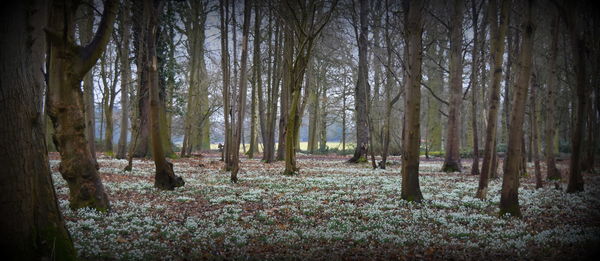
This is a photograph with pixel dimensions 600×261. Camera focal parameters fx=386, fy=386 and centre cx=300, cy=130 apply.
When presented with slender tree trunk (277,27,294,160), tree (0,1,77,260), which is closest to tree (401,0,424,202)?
slender tree trunk (277,27,294,160)

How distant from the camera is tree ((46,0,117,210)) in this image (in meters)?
8.30

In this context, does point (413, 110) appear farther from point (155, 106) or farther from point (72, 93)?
point (72, 93)

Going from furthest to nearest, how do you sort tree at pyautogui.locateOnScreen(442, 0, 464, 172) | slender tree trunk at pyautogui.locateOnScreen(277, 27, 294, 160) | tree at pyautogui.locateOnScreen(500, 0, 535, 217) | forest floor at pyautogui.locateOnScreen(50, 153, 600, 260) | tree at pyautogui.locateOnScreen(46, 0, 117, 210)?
tree at pyautogui.locateOnScreen(442, 0, 464, 172) < slender tree trunk at pyautogui.locateOnScreen(277, 27, 294, 160) < tree at pyautogui.locateOnScreen(500, 0, 535, 217) < tree at pyautogui.locateOnScreen(46, 0, 117, 210) < forest floor at pyautogui.locateOnScreen(50, 153, 600, 260)

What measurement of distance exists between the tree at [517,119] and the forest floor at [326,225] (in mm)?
508

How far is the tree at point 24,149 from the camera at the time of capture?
464 cm

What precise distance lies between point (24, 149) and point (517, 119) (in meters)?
9.49

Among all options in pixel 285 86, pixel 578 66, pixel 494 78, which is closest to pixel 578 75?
pixel 578 66

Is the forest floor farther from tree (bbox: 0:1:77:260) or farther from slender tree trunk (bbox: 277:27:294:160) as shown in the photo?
slender tree trunk (bbox: 277:27:294:160)

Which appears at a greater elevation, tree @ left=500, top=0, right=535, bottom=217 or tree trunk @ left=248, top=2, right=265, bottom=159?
tree trunk @ left=248, top=2, right=265, bottom=159

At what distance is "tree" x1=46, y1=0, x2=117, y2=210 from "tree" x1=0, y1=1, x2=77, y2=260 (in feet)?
10.9

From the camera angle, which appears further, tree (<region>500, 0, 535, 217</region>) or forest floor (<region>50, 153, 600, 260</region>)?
tree (<region>500, 0, 535, 217</region>)

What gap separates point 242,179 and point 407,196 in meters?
7.60

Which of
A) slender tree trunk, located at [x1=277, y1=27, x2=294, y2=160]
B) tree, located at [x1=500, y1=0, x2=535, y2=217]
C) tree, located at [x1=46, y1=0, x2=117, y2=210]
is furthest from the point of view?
slender tree trunk, located at [x1=277, y1=27, x2=294, y2=160]

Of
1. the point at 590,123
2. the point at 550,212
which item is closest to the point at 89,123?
the point at 550,212
